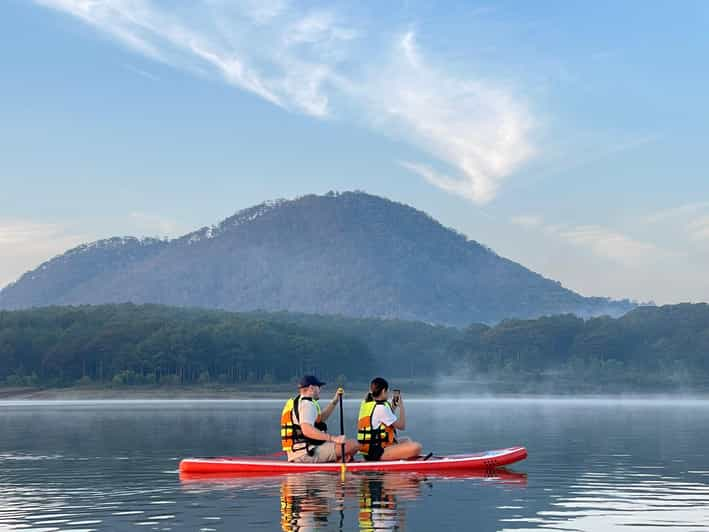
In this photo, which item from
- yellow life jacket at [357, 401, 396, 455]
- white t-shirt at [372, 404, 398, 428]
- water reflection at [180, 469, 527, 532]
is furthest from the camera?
yellow life jacket at [357, 401, 396, 455]

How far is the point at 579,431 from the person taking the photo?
6372cm

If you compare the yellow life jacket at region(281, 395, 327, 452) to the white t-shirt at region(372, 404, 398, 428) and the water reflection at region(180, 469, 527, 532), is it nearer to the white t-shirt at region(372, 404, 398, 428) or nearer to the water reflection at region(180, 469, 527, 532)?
the water reflection at region(180, 469, 527, 532)

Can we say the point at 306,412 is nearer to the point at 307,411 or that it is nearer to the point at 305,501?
the point at 307,411

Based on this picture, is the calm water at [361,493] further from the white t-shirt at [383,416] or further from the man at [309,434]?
the white t-shirt at [383,416]

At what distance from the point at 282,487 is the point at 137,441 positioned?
24687 millimetres

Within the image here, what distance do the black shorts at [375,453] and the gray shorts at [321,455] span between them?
1.06 m

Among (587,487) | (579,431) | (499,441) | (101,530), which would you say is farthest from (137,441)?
(101,530)

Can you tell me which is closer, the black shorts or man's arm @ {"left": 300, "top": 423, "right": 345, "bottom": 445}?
man's arm @ {"left": 300, "top": 423, "right": 345, "bottom": 445}

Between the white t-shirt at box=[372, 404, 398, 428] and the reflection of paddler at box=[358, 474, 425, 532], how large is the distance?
4.82 feet

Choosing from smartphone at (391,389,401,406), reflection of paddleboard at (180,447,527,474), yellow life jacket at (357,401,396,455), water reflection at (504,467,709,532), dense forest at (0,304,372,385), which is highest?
dense forest at (0,304,372,385)

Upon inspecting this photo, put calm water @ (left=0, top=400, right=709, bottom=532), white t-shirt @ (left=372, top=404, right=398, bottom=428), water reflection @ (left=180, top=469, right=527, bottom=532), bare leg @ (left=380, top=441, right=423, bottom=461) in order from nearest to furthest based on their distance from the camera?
water reflection @ (left=180, top=469, right=527, bottom=532) < calm water @ (left=0, top=400, right=709, bottom=532) < white t-shirt @ (left=372, top=404, right=398, bottom=428) < bare leg @ (left=380, top=441, right=423, bottom=461)

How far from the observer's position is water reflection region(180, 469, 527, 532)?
975 inches

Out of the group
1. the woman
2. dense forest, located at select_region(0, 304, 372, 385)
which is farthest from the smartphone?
dense forest, located at select_region(0, 304, 372, 385)

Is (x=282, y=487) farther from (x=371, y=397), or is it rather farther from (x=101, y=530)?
(x=101, y=530)
